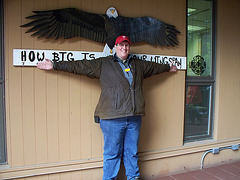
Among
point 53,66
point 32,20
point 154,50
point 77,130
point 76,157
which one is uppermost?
point 32,20

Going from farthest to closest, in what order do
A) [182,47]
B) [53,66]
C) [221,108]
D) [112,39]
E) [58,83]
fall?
[221,108], [182,47], [112,39], [58,83], [53,66]

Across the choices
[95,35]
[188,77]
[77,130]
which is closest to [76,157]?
[77,130]

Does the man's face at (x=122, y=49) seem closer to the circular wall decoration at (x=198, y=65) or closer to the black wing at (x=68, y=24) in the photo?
the black wing at (x=68, y=24)

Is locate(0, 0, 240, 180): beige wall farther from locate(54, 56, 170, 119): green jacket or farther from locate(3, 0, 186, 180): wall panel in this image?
locate(54, 56, 170, 119): green jacket

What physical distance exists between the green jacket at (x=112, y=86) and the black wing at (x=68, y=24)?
0.33 meters

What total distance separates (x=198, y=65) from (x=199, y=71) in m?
0.09

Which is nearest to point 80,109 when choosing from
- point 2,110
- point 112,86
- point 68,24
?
point 112,86

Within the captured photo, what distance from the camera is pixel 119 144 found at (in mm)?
2215

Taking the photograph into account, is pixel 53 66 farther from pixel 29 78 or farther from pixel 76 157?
pixel 76 157

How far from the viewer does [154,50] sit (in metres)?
2.66

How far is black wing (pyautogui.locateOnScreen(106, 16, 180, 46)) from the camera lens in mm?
2434

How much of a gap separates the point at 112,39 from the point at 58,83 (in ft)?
2.59

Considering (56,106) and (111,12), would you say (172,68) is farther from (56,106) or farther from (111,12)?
(56,106)

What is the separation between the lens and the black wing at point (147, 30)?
7.98 ft
